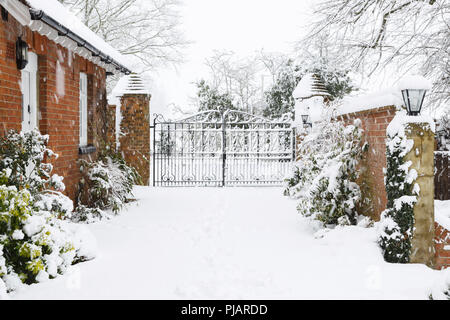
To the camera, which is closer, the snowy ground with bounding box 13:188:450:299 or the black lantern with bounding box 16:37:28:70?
the snowy ground with bounding box 13:188:450:299

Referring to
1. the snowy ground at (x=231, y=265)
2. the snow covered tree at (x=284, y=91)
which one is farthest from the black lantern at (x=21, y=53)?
the snow covered tree at (x=284, y=91)

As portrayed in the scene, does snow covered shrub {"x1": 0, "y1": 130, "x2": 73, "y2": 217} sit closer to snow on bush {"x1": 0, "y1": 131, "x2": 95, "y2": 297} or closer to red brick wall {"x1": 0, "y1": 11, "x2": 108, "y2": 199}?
snow on bush {"x1": 0, "y1": 131, "x2": 95, "y2": 297}

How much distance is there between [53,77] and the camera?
6.93m

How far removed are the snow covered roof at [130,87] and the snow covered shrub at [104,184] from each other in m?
3.58

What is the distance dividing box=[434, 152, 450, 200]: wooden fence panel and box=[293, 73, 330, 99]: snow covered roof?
4.65 meters

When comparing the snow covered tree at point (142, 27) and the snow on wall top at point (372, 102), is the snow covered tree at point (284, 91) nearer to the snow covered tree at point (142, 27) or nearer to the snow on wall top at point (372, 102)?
the snow covered tree at point (142, 27)

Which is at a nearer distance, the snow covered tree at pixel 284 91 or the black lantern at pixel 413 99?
the black lantern at pixel 413 99

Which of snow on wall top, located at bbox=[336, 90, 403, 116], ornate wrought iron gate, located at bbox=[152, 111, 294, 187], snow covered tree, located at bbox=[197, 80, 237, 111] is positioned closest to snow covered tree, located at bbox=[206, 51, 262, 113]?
snow covered tree, located at bbox=[197, 80, 237, 111]

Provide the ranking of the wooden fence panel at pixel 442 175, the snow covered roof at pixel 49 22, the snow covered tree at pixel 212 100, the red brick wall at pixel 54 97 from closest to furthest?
1. the snow covered roof at pixel 49 22
2. the red brick wall at pixel 54 97
3. the wooden fence panel at pixel 442 175
4. the snow covered tree at pixel 212 100

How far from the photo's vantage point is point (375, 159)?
6.16 meters

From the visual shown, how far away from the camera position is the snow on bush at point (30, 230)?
409 centimetres

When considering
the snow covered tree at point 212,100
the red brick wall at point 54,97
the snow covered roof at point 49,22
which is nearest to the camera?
the snow covered roof at point 49,22

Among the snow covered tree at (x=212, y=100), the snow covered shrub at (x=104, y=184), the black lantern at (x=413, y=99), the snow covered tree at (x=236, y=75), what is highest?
the snow covered tree at (x=236, y=75)

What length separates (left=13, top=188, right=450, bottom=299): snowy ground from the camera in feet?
13.4
